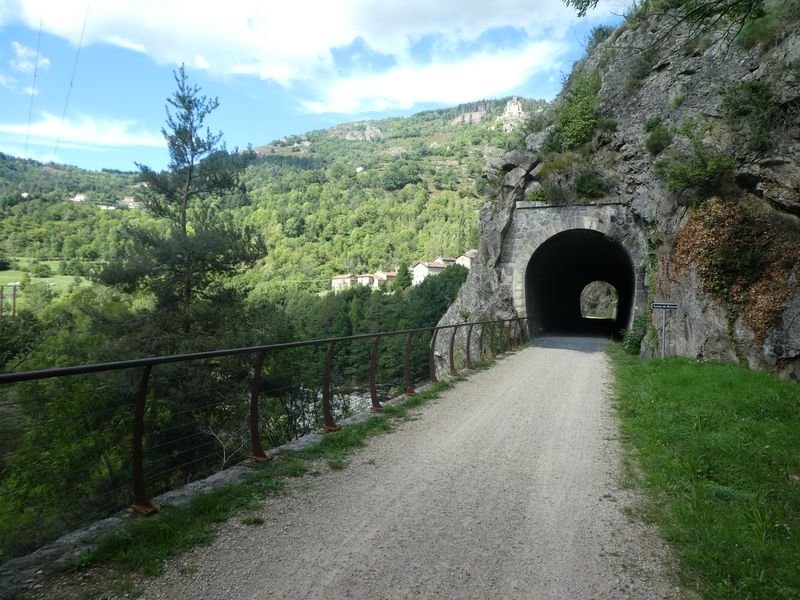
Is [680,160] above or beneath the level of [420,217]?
beneath

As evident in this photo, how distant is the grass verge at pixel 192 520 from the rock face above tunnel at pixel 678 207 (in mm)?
5196

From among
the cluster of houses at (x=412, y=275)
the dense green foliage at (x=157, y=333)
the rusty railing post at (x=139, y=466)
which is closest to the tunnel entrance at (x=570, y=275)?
the dense green foliage at (x=157, y=333)

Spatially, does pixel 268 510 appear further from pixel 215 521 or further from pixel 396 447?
pixel 396 447

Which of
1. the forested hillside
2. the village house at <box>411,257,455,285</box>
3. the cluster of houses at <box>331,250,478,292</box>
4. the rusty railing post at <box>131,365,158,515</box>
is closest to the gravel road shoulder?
the rusty railing post at <box>131,365,158,515</box>

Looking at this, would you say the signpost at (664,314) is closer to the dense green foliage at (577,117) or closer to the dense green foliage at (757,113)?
the dense green foliage at (757,113)

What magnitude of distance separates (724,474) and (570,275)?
24.4 metres

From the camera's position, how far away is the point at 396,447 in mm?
5402

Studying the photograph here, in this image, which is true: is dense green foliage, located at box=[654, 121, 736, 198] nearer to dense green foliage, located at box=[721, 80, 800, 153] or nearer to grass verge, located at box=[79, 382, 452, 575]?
dense green foliage, located at box=[721, 80, 800, 153]

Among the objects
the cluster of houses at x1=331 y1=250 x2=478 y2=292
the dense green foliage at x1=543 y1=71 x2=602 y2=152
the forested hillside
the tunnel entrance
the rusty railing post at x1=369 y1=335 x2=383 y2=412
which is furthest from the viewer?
the cluster of houses at x1=331 y1=250 x2=478 y2=292

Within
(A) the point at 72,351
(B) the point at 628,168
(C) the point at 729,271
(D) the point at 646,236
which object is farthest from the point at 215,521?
(B) the point at 628,168

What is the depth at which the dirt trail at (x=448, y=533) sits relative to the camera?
2.72 m

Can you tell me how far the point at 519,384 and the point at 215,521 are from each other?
6956mm

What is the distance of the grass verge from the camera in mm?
2850

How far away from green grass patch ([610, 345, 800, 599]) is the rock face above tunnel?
261 centimetres
